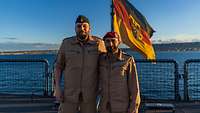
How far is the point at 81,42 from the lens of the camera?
586 cm

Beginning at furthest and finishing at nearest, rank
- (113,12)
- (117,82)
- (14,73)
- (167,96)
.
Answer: (14,73), (167,96), (113,12), (117,82)

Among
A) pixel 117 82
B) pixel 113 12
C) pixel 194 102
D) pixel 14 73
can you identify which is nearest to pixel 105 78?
pixel 117 82

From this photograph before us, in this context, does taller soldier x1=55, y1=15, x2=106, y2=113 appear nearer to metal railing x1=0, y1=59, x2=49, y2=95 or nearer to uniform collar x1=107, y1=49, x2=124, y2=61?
uniform collar x1=107, y1=49, x2=124, y2=61

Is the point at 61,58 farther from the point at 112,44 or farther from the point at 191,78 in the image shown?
the point at 191,78

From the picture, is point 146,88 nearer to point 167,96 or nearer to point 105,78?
point 167,96

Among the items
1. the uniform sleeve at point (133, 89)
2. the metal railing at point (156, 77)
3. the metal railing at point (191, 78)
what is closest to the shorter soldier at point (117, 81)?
the uniform sleeve at point (133, 89)

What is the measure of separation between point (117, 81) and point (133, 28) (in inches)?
179

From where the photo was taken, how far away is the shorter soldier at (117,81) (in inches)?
223

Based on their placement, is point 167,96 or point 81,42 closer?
point 81,42

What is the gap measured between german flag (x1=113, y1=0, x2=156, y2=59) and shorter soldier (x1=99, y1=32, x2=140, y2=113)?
4.26 meters

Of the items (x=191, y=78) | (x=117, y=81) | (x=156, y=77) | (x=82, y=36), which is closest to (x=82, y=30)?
(x=82, y=36)

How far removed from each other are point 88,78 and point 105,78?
0.78 feet

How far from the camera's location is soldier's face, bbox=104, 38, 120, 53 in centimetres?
565

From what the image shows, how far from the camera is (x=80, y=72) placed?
19.1 feet
